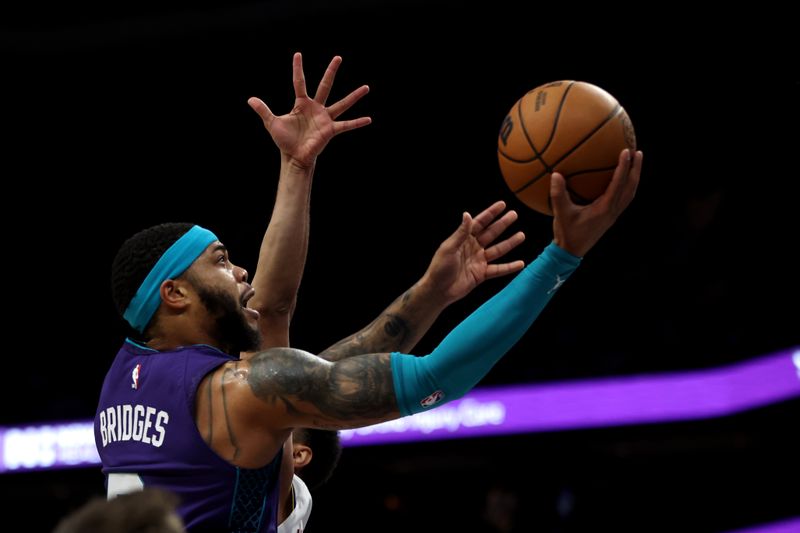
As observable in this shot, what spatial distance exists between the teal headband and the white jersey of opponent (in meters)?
0.66

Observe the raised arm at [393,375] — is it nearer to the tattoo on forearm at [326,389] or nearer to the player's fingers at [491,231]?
the tattoo on forearm at [326,389]

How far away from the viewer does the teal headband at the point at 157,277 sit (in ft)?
8.28

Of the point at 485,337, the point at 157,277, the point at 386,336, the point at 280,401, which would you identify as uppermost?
the point at 157,277

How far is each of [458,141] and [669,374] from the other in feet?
9.66

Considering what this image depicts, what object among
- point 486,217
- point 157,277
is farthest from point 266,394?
point 486,217

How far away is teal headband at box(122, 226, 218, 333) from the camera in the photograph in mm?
2523

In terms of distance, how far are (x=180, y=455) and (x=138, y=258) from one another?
528 mm

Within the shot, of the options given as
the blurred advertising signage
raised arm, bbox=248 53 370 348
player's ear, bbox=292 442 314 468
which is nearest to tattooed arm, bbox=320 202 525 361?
raised arm, bbox=248 53 370 348

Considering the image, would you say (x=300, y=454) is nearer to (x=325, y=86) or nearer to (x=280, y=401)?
(x=280, y=401)

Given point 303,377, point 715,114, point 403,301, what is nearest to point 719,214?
point 715,114

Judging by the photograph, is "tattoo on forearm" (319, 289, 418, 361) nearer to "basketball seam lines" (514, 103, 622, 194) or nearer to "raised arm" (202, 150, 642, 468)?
"basketball seam lines" (514, 103, 622, 194)

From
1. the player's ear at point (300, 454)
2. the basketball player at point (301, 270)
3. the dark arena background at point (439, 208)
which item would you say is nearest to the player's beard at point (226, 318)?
the basketball player at point (301, 270)

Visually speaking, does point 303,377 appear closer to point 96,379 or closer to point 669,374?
point 669,374

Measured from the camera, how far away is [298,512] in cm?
283
